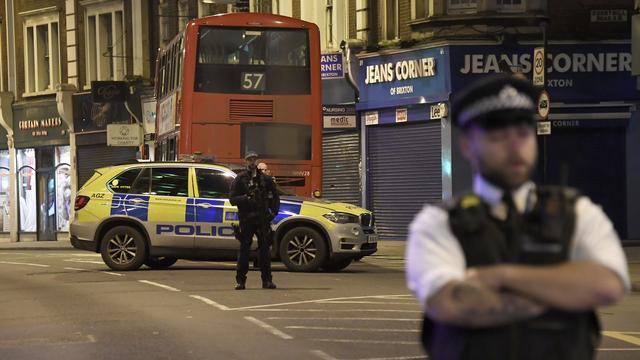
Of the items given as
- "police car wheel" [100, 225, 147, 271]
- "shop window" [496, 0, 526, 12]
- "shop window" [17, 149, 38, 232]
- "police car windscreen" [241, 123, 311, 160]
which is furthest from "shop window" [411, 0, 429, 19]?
"shop window" [17, 149, 38, 232]

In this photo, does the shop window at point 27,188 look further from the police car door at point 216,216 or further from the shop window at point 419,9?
the police car door at point 216,216

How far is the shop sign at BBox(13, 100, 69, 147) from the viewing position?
4191 cm

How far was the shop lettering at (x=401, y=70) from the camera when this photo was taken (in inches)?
1102

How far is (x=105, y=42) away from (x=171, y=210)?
23.3m

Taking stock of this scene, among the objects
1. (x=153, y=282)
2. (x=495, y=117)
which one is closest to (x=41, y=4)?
(x=153, y=282)

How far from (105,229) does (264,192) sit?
4.68 metres

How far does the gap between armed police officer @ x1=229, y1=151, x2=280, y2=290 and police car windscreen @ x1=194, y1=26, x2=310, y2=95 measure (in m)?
6.71

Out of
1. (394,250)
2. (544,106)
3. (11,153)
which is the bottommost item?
(394,250)

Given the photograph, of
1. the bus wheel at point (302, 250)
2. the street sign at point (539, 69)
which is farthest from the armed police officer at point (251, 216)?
the street sign at point (539, 69)

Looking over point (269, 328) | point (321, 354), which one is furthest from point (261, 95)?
point (321, 354)

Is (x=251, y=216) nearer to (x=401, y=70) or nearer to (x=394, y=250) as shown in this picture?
(x=394, y=250)

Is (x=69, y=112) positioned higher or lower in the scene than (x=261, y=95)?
higher

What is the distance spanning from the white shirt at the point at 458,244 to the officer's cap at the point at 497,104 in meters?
0.16

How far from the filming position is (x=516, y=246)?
3223 millimetres
